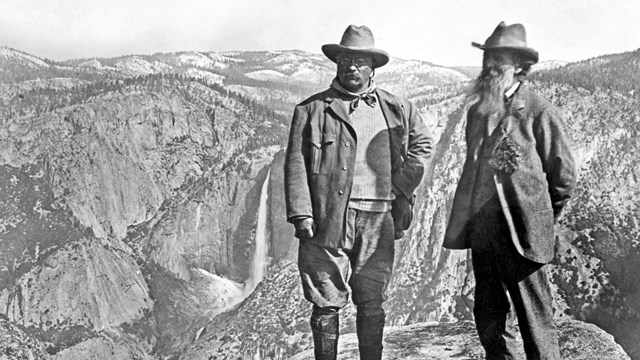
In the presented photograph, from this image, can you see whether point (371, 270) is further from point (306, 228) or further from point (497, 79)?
point (497, 79)

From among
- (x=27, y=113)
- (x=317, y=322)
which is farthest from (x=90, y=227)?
(x=317, y=322)

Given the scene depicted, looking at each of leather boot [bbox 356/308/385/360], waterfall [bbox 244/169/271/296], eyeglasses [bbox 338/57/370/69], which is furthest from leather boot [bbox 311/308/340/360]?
waterfall [bbox 244/169/271/296]

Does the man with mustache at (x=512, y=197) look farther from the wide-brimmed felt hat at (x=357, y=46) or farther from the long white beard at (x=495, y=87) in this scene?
the wide-brimmed felt hat at (x=357, y=46)

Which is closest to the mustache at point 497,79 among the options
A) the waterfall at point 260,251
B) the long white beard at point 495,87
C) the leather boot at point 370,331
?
the long white beard at point 495,87

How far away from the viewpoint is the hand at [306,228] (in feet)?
13.3

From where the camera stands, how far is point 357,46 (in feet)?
13.4

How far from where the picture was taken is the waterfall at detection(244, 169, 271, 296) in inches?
1177

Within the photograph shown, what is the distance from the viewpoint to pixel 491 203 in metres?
3.75

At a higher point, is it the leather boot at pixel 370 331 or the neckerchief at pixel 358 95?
the neckerchief at pixel 358 95

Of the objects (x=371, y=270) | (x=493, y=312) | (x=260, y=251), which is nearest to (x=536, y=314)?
(x=493, y=312)

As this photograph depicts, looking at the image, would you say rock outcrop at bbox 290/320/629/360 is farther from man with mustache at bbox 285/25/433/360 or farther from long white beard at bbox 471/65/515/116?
long white beard at bbox 471/65/515/116

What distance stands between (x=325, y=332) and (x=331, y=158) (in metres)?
1.02

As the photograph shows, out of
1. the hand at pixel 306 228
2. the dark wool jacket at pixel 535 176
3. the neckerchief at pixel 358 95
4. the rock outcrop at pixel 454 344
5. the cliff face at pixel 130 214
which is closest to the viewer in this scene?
the dark wool jacket at pixel 535 176

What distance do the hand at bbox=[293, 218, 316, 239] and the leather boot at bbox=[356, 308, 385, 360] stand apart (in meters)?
0.57
